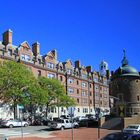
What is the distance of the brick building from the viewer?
235 ft

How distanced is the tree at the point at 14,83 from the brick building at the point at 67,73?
987cm

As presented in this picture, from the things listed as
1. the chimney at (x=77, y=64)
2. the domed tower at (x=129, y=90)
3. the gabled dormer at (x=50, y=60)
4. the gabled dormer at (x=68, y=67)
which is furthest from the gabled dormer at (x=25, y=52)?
the chimney at (x=77, y=64)

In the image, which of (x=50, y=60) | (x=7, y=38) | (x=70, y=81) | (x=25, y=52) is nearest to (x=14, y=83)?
(x=7, y=38)

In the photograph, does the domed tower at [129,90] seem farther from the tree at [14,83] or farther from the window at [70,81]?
the tree at [14,83]

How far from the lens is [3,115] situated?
66.1m

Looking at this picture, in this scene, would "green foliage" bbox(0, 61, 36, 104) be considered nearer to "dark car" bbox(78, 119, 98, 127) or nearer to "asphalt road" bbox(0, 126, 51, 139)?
"asphalt road" bbox(0, 126, 51, 139)

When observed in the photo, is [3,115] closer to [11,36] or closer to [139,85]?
[11,36]

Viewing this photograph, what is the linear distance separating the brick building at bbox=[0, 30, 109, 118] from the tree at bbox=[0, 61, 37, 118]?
389 inches

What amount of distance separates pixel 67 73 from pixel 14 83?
32.7 meters

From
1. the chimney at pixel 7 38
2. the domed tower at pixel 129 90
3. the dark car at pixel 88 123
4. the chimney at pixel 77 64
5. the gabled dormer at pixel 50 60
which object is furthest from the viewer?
the chimney at pixel 77 64

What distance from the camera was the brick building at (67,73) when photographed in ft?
235

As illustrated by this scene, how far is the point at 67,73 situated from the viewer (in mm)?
89000

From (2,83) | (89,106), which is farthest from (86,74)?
(2,83)

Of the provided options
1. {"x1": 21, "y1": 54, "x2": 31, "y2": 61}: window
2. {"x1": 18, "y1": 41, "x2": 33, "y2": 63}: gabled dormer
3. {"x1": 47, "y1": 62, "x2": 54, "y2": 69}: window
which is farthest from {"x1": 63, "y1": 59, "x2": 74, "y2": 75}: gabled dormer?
{"x1": 21, "y1": 54, "x2": 31, "y2": 61}: window
